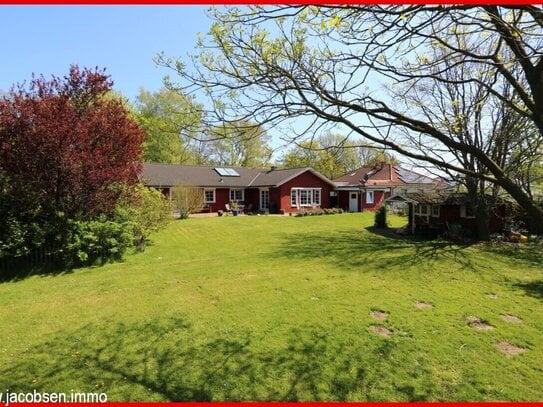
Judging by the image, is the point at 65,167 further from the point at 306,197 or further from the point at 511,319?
the point at 306,197

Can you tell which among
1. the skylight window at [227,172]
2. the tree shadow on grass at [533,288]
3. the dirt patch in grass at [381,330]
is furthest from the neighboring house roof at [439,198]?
the skylight window at [227,172]

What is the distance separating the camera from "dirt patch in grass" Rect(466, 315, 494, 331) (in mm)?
6473

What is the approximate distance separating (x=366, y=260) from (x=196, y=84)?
10.4 meters

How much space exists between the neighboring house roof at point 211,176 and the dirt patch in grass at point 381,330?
23.2 m

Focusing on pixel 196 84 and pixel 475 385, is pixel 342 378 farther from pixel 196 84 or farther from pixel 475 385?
pixel 196 84

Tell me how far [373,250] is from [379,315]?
7683 millimetres

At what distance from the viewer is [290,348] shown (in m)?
5.44

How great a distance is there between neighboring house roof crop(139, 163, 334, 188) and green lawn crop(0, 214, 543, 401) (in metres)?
17.3

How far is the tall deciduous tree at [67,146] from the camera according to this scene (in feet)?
32.2

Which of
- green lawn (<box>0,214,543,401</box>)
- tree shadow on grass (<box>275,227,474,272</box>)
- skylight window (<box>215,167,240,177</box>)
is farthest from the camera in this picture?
skylight window (<box>215,167,240,177</box>)

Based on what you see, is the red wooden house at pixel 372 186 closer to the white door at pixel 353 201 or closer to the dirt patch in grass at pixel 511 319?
the white door at pixel 353 201

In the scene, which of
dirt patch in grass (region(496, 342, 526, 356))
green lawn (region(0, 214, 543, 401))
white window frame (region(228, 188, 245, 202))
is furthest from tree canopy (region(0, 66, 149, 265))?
white window frame (region(228, 188, 245, 202))

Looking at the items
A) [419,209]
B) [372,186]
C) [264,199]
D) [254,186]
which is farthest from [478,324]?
[372,186]

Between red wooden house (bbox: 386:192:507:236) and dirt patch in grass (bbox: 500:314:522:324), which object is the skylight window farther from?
dirt patch in grass (bbox: 500:314:522:324)
